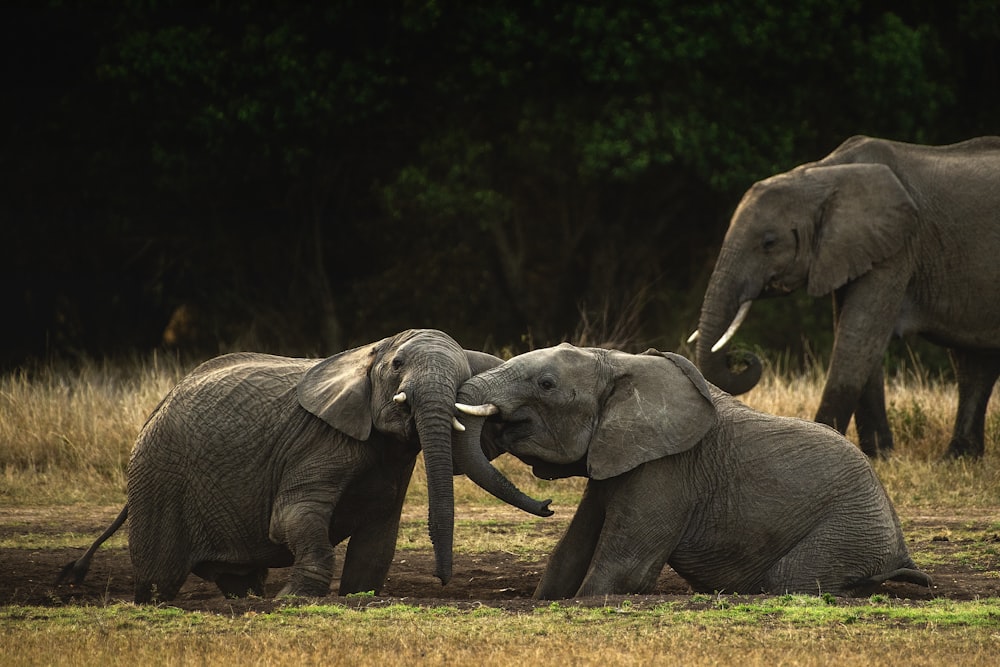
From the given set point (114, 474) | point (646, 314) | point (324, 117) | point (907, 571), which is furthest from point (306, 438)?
point (646, 314)

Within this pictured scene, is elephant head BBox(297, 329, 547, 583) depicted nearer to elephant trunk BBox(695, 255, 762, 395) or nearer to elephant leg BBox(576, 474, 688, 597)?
elephant leg BBox(576, 474, 688, 597)

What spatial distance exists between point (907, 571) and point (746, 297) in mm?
4935

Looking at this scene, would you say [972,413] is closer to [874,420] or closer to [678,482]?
[874,420]

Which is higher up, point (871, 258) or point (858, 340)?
point (871, 258)

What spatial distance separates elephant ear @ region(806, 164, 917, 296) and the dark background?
6882 mm

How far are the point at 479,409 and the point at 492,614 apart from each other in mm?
1012

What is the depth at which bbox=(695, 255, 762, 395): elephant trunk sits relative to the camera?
12656 millimetres

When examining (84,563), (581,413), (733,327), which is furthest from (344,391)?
(733,327)

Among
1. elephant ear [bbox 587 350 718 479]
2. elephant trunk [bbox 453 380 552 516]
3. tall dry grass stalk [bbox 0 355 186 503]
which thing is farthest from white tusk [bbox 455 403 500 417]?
tall dry grass stalk [bbox 0 355 186 503]

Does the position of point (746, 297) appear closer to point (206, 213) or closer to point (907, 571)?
point (907, 571)

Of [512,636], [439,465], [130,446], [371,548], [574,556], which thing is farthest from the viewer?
[130,446]

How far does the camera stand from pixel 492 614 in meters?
7.39

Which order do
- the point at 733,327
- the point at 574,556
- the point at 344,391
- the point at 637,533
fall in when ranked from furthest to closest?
the point at 733,327
the point at 574,556
the point at 344,391
the point at 637,533

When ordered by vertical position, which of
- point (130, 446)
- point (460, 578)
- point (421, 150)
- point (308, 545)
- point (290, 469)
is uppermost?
point (421, 150)
